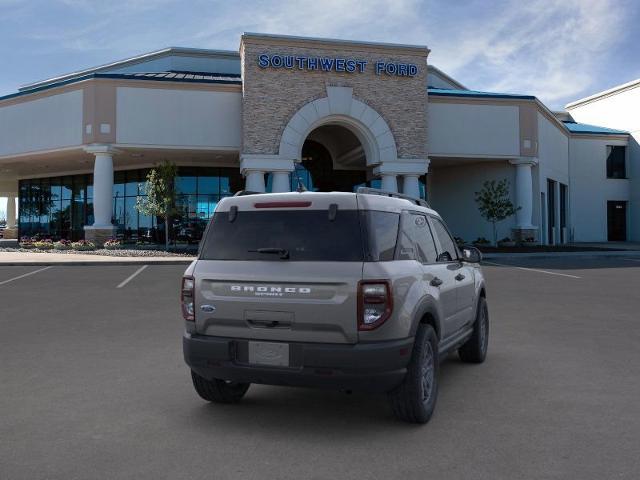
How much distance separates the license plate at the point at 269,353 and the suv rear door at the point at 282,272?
68mm

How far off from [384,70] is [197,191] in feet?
42.5

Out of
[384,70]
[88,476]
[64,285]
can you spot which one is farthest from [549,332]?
[384,70]

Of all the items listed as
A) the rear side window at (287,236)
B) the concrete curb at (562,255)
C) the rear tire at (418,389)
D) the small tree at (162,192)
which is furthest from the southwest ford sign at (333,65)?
the rear tire at (418,389)

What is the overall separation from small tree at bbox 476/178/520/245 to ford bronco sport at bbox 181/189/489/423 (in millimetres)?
26465

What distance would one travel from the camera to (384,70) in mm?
28297

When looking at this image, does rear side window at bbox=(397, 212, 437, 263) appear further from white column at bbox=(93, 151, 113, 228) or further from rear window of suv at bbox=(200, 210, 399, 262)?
white column at bbox=(93, 151, 113, 228)

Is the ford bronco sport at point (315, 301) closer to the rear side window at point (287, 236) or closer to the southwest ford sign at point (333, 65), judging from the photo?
the rear side window at point (287, 236)

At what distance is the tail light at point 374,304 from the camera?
4199 mm

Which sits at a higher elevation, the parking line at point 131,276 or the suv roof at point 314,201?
the suv roof at point 314,201

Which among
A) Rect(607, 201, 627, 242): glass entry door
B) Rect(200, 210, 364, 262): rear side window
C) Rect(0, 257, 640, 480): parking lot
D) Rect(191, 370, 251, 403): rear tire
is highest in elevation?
Rect(607, 201, 627, 242): glass entry door

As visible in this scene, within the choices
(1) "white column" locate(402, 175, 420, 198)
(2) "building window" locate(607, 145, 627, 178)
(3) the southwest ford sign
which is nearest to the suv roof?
(3) the southwest ford sign

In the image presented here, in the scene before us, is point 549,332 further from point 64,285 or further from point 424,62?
point 424,62

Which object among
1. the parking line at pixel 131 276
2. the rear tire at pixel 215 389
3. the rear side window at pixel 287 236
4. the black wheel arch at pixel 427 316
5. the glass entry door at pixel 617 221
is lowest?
the rear tire at pixel 215 389

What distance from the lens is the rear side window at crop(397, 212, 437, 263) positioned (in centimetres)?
478
